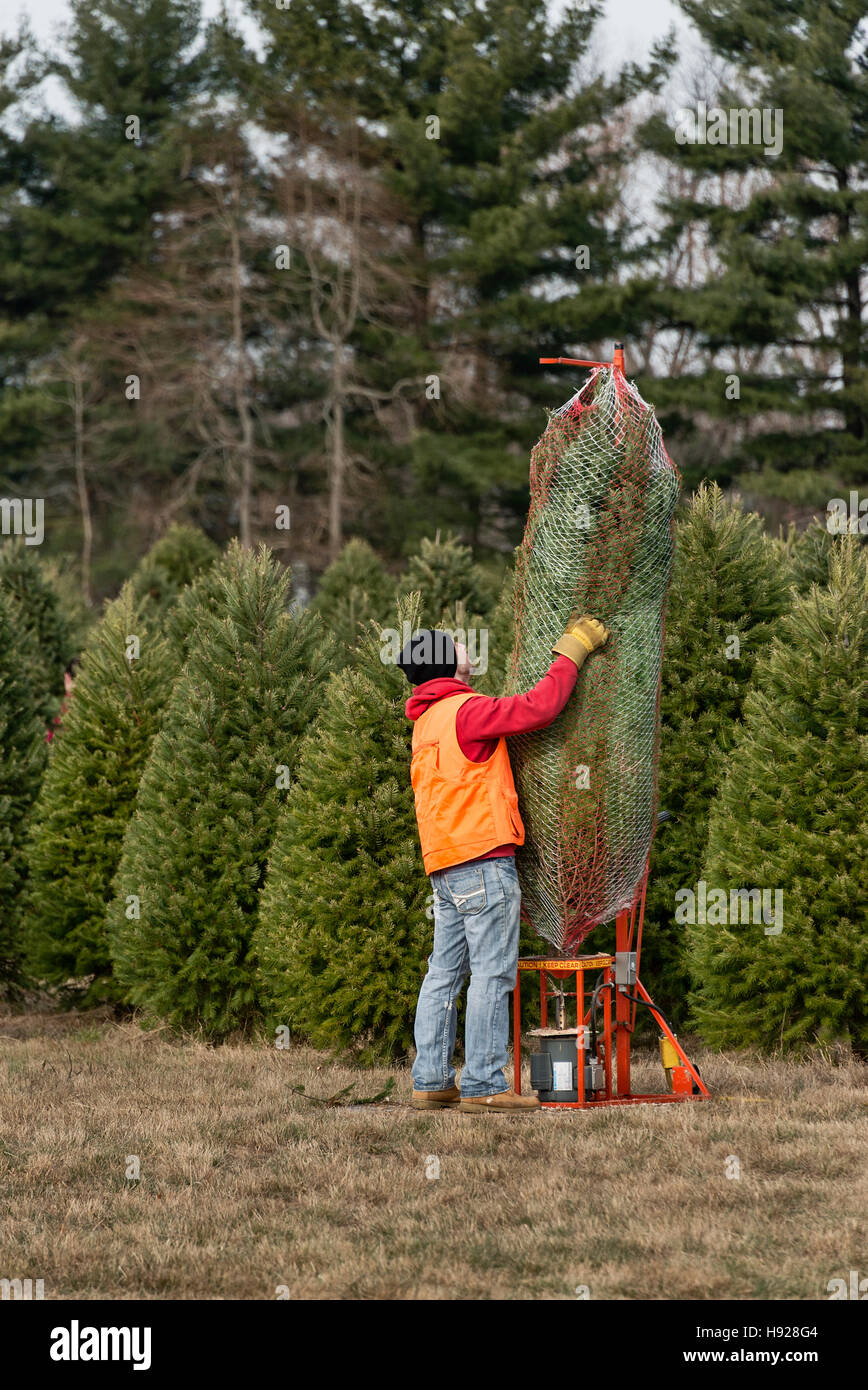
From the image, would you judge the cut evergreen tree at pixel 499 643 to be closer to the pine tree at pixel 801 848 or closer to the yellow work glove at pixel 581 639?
the pine tree at pixel 801 848

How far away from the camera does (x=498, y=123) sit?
27.6 m

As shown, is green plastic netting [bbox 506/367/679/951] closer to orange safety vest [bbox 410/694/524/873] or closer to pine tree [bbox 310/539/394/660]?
orange safety vest [bbox 410/694/524/873]

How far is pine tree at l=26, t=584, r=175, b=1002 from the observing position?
32.9ft

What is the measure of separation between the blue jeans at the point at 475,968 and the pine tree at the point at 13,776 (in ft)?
15.7

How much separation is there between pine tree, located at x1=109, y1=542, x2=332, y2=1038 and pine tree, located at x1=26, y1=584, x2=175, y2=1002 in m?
0.77

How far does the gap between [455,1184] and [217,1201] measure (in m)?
0.85

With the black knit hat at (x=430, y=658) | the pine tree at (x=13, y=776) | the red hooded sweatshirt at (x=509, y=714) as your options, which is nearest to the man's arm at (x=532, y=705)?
the red hooded sweatshirt at (x=509, y=714)

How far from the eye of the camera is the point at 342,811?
26.5ft

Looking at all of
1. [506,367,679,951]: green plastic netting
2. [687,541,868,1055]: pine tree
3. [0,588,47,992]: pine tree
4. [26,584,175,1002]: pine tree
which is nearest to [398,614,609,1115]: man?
[506,367,679,951]: green plastic netting

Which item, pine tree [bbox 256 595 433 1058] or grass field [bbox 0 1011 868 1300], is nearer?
grass field [bbox 0 1011 868 1300]

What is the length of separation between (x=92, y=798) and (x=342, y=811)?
2.86m

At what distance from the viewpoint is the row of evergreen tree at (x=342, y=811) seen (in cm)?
750

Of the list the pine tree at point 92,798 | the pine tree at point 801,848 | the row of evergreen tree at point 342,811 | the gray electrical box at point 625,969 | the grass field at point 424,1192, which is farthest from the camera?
the pine tree at point 92,798

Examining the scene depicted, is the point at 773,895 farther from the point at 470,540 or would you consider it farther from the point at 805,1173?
the point at 470,540
